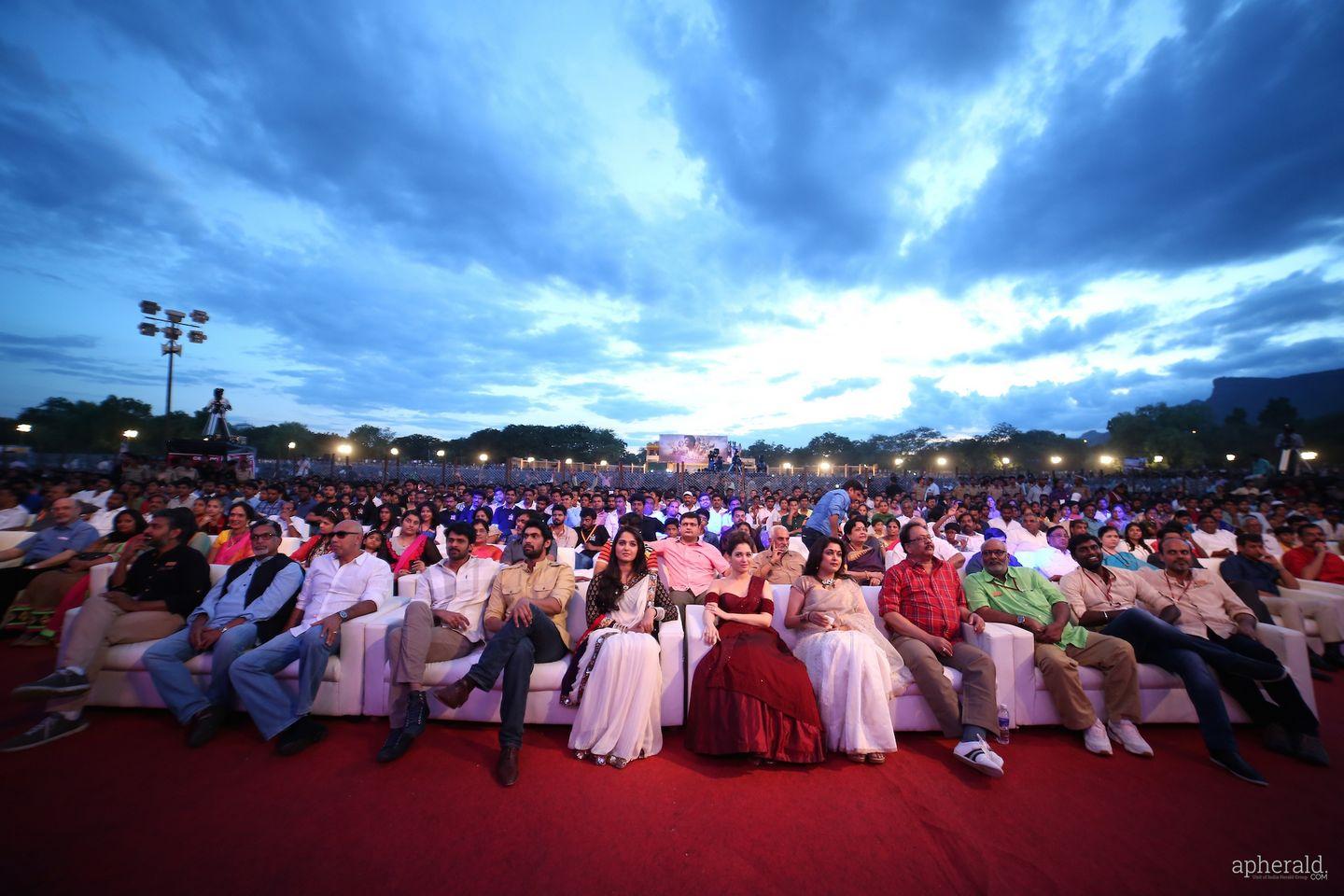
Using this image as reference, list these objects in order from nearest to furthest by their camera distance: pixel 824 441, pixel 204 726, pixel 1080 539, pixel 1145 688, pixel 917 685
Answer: pixel 204 726 → pixel 917 685 → pixel 1145 688 → pixel 1080 539 → pixel 824 441

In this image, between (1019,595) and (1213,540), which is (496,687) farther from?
(1213,540)

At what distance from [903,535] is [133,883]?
162 inches

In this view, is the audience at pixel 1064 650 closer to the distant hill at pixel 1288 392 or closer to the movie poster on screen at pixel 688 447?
the movie poster on screen at pixel 688 447

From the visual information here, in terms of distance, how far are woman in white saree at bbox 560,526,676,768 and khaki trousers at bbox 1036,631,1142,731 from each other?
96.5 inches

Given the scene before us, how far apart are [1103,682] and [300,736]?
192 inches

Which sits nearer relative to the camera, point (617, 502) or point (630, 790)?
point (630, 790)

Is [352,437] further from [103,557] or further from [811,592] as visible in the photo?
[811,592]

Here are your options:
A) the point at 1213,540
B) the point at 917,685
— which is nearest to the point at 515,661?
the point at 917,685

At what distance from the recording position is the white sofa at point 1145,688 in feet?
10.1

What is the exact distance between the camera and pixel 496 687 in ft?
10.2

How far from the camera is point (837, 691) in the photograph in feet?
9.52

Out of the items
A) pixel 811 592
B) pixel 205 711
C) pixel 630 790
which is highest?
pixel 811 592

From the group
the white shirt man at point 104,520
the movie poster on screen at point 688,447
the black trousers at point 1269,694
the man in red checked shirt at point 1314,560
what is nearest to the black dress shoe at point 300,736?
the white shirt man at point 104,520

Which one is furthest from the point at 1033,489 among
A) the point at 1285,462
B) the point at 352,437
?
the point at 352,437
